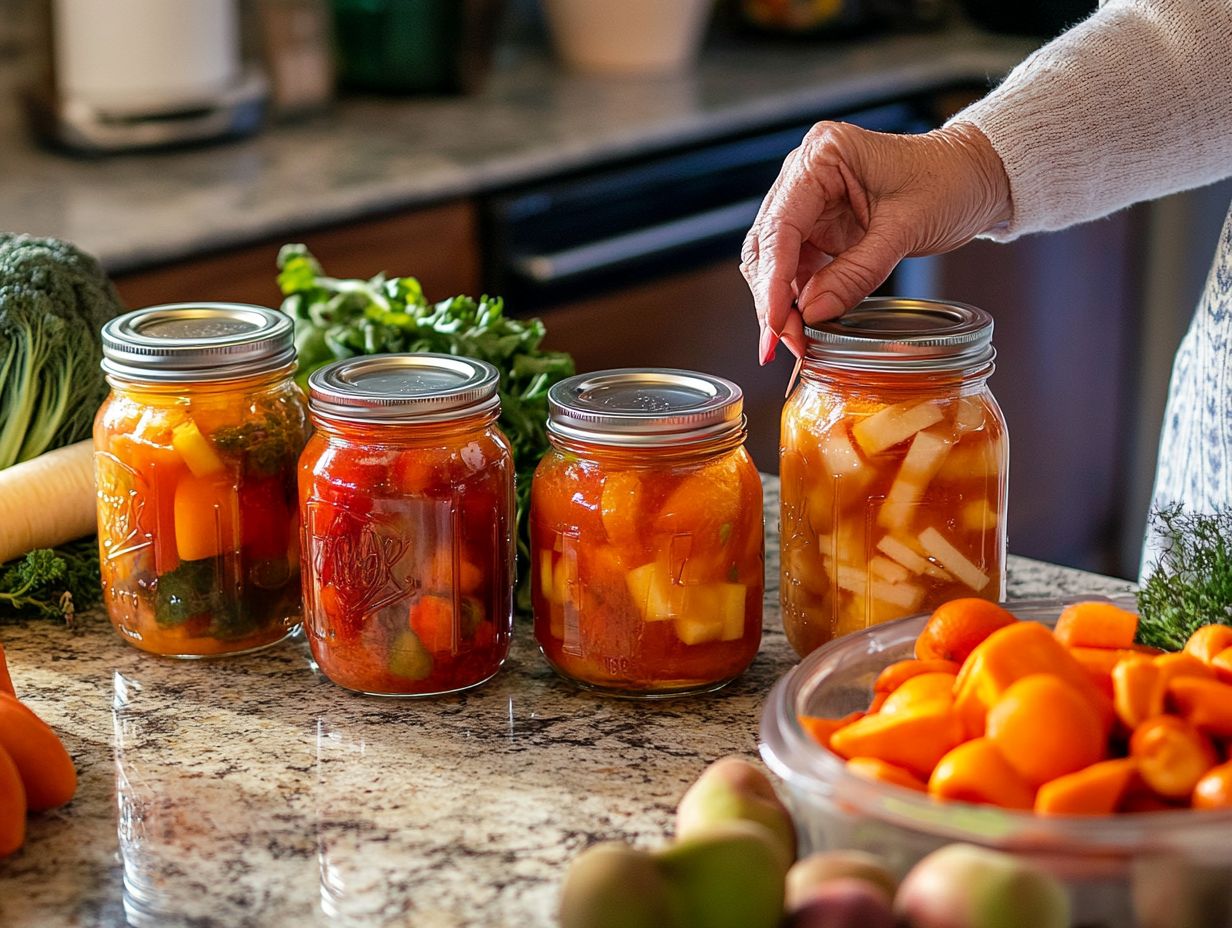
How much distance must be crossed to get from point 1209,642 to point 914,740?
0.19 meters

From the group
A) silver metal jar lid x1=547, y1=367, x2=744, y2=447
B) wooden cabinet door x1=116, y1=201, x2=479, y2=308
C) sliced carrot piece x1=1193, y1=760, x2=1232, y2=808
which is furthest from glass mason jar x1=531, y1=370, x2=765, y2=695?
wooden cabinet door x1=116, y1=201, x2=479, y2=308

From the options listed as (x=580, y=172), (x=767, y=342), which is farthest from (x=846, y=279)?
(x=580, y=172)

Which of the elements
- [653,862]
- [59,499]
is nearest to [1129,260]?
[59,499]

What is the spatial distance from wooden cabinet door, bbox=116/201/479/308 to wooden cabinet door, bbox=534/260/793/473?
0.63ft

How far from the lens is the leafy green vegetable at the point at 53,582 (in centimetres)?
122

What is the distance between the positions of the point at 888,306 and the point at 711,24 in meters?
2.72

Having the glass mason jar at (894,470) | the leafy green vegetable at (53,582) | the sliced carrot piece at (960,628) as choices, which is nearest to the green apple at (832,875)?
the sliced carrot piece at (960,628)

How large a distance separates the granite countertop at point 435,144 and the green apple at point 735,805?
1.55 metres

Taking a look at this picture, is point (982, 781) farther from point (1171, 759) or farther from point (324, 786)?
point (324, 786)

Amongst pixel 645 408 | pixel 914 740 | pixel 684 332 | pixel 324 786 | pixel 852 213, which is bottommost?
pixel 684 332

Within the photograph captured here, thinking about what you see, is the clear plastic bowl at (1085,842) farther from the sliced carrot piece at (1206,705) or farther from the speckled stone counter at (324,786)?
the speckled stone counter at (324,786)

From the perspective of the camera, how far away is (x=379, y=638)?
106 centimetres

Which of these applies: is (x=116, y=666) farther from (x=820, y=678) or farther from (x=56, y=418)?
(x=820, y=678)

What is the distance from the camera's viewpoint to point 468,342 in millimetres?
1312
